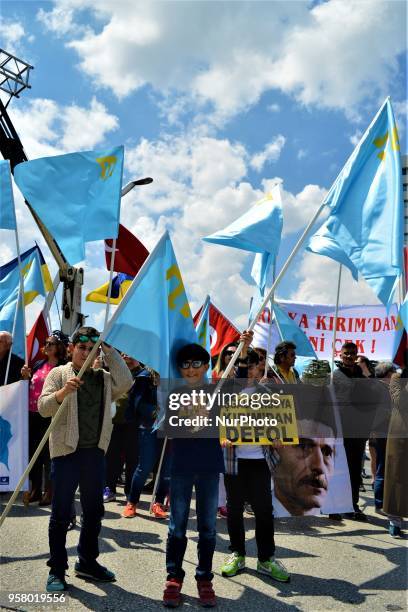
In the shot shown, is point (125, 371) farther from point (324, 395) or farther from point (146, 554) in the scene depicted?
point (324, 395)

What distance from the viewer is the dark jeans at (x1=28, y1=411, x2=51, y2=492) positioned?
20.9 ft

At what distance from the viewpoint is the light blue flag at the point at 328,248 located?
16.9 ft

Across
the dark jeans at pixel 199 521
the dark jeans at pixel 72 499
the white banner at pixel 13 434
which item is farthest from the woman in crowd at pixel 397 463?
the white banner at pixel 13 434

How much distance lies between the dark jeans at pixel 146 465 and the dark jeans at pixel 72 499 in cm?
189

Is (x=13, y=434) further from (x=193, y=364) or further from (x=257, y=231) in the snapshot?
(x=257, y=231)

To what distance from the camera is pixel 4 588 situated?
374cm

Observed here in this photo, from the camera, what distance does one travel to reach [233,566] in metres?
4.16

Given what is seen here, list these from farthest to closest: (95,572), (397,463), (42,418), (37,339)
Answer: (37,339) < (42,418) < (397,463) < (95,572)

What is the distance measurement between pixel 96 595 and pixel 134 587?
11.8 inches

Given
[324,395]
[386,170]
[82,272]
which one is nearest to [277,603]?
[324,395]

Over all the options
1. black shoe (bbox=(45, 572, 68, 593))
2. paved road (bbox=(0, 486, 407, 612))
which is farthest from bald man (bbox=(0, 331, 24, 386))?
black shoe (bbox=(45, 572, 68, 593))

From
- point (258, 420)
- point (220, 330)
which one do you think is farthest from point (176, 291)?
point (220, 330)

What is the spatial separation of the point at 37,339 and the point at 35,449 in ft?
6.46

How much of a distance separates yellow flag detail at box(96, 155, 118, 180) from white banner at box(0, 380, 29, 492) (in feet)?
6.47
